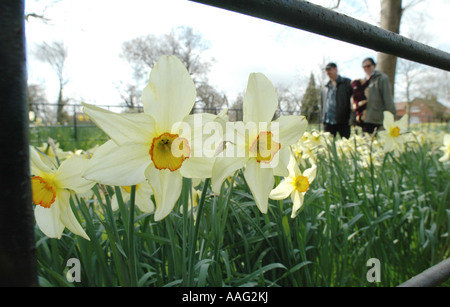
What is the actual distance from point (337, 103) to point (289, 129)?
4022 millimetres

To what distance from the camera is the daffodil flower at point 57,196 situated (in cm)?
38

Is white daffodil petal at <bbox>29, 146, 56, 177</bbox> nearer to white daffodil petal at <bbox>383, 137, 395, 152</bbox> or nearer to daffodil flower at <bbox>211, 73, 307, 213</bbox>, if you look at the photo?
daffodil flower at <bbox>211, 73, 307, 213</bbox>

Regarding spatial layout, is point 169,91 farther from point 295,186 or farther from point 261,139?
point 295,186

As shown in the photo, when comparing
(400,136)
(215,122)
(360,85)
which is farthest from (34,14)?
(215,122)

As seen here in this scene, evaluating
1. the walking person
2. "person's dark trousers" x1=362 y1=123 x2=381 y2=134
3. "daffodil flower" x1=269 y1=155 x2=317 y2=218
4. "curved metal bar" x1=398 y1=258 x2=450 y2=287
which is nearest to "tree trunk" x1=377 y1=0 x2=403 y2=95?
the walking person

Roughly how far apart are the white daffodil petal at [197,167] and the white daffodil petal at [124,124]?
0.14ft

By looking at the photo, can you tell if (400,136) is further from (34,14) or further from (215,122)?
(34,14)

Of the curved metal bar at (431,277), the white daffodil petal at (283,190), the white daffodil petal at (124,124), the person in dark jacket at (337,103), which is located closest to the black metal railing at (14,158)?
the white daffodil petal at (124,124)

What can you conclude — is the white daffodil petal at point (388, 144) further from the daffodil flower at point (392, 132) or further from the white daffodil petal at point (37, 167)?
the white daffodil petal at point (37, 167)

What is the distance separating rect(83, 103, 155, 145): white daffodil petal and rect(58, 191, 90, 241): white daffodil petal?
0.15 m

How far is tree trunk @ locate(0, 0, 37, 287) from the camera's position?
0.53ft

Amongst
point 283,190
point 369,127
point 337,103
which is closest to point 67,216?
point 283,190

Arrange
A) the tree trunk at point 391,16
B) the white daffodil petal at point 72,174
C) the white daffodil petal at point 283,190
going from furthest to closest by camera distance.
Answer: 1. the tree trunk at point 391,16
2. the white daffodil petal at point 283,190
3. the white daffodil petal at point 72,174
